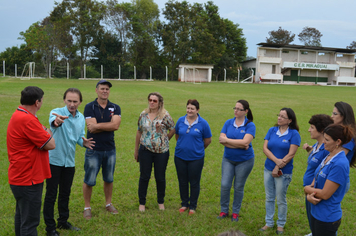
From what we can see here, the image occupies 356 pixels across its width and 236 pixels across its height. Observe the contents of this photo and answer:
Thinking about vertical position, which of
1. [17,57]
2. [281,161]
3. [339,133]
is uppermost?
[17,57]

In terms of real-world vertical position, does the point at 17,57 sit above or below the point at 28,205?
above

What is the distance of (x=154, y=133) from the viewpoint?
15.7 ft

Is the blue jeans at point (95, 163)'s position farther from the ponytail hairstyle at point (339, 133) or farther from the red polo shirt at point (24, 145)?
the ponytail hairstyle at point (339, 133)

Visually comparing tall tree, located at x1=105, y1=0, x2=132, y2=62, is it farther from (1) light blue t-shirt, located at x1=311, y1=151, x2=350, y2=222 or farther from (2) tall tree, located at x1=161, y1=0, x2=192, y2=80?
(1) light blue t-shirt, located at x1=311, y1=151, x2=350, y2=222

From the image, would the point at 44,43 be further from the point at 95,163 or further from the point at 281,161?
the point at 281,161

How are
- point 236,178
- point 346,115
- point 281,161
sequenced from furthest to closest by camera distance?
point 236,178 < point 281,161 < point 346,115

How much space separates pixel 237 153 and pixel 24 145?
298 centimetres

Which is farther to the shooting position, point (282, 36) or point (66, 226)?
point (282, 36)

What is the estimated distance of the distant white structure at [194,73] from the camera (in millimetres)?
50062

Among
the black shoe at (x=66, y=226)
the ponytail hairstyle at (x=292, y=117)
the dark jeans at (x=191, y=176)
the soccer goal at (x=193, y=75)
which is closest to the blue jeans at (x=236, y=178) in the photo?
the dark jeans at (x=191, y=176)

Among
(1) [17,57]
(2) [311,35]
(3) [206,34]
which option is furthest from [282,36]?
(1) [17,57]

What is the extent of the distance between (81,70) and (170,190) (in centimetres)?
4509

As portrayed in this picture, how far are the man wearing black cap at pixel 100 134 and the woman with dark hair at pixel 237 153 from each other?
5.78 feet

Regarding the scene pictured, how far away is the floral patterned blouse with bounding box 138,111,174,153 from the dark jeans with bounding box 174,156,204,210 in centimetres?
41
